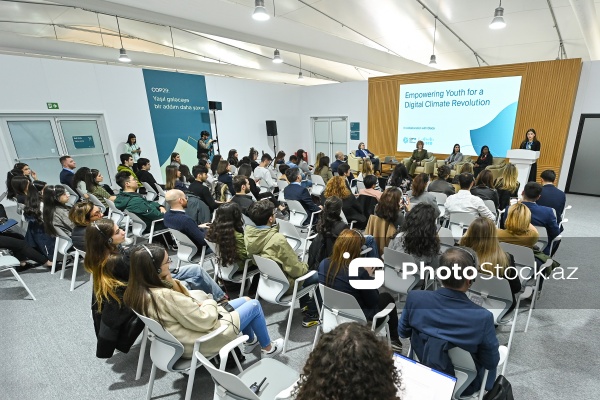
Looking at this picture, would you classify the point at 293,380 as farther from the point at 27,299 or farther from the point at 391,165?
the point at 391,165

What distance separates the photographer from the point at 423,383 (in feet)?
4.38

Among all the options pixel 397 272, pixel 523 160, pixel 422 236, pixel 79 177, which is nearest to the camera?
pixel 422 236

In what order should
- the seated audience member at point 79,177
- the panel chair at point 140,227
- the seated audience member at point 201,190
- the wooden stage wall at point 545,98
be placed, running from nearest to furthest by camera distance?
the panel chair at point 140,227
the seated audience member at point 201,190
the seated audience member at point 79,177
the wooden stage wall at point 545,98

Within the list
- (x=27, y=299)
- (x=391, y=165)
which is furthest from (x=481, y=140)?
(x=27, y=299)

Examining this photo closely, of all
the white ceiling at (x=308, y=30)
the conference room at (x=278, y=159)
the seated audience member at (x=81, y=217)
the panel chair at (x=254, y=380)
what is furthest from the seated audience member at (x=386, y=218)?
the white ceiling at (x=308, y=30)

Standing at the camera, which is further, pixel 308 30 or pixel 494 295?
pixel 308 30

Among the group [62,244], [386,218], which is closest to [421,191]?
[386,218]

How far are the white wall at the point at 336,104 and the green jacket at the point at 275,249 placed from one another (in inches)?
375

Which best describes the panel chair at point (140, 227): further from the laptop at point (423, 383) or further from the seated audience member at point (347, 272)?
the laptop at point (423, 383)

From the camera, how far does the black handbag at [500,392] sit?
1569mm

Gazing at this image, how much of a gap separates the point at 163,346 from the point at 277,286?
1.01 m

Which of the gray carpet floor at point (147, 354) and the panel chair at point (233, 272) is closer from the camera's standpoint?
the gray carpet floor at point (147, 354)

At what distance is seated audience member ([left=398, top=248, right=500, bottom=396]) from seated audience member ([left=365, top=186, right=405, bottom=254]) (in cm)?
140

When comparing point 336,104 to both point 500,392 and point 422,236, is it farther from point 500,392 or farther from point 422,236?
point 500,392
